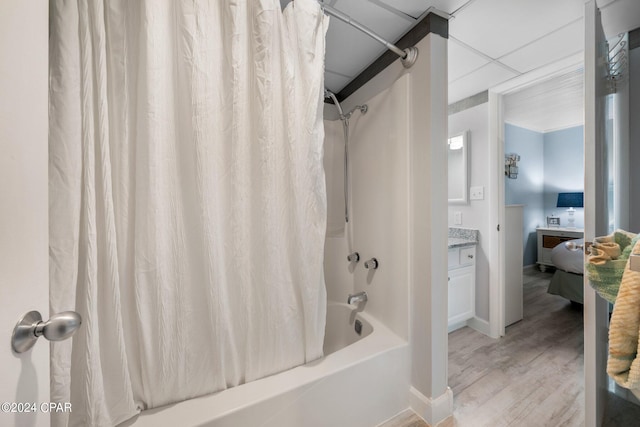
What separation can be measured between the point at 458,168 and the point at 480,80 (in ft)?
2.45

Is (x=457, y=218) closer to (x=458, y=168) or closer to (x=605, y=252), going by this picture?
(x=458, y=168)

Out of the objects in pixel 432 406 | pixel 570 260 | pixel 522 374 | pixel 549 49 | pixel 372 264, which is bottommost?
pixel 522 374

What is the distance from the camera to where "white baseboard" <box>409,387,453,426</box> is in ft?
4.13

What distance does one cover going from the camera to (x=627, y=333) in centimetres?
61

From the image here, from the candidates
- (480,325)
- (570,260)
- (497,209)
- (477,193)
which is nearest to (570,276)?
(570,260)

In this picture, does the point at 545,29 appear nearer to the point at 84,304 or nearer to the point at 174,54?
the point at 174,54

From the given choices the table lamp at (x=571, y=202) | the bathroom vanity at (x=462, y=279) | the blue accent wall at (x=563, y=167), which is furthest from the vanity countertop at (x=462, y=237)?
the blue accent wall at (x=563, y=167)

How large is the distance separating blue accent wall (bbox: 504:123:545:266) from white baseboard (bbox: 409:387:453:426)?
3.57 metres

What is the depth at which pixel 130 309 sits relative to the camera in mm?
856

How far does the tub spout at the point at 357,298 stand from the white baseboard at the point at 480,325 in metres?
1.23

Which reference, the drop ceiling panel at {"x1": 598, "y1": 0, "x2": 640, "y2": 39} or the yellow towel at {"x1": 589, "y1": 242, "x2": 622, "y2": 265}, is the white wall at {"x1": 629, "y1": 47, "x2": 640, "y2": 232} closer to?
the drop ceiling panel at {"x1": 598, "y1": 0, "x2": 640, "y2": 39}

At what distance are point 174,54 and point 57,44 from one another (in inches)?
12.2
